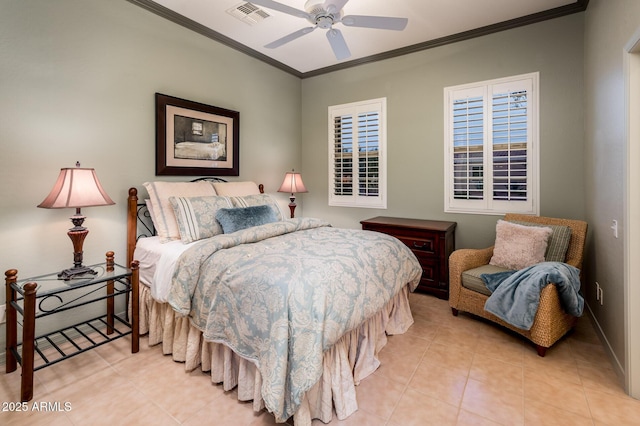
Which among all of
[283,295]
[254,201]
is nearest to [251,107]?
[254,201]

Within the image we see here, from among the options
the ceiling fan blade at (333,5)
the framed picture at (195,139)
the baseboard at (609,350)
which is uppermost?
the ceiling fan blade at (333,5)

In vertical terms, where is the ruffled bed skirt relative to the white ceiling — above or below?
below

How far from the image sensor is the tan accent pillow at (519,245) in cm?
289

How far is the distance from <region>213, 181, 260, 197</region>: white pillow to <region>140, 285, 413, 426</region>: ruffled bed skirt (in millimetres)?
1246

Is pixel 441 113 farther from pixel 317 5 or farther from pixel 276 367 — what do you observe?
pixel 276 367

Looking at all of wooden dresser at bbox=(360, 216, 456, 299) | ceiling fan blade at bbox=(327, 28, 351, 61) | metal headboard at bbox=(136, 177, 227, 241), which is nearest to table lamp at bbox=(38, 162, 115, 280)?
metal headboard at bbox=(136, 177, 227, 241)

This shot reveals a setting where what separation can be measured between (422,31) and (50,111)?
3.68 metres

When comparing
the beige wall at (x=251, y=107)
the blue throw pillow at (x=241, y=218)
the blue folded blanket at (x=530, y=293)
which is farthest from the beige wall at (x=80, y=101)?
the blue folded blanket at (x=530, y=293)

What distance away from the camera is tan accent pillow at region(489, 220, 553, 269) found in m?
2.89

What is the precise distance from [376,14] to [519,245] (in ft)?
8.72

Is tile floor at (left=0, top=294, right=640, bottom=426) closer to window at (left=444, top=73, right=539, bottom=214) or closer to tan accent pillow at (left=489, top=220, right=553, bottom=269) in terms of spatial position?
tan accent pillow at (left=489, top=220, right=553, bottom=269)

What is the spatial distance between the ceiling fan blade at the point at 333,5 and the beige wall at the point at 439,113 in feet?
6.27

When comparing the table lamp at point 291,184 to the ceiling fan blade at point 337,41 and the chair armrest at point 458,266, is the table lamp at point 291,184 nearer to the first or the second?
the ceiling fan blade at point 337,41

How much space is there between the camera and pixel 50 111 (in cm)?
246
